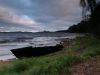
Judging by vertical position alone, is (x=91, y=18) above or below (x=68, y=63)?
above

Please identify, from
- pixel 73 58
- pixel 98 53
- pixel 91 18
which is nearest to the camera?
pixel 73 58

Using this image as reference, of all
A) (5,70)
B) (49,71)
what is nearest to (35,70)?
(49,71)

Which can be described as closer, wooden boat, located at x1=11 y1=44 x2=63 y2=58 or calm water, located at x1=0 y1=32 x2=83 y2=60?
wooden boat, located at x1=11 y1=44 x2=63 y2=58

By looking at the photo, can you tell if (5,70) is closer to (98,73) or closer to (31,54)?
(98,73)

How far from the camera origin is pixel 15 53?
20.3m

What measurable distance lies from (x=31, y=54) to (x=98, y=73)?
12.8m

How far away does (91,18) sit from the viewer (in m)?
30.9

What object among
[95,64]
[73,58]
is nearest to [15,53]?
[73,58]

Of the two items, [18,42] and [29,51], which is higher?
[29,51]

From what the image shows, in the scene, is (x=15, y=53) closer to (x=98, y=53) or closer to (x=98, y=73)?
(x=98, y=53)

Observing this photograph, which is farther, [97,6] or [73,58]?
[97,6]

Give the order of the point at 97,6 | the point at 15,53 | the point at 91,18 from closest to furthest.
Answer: the point at 15,53, the point at 97,6, the point at 91,18

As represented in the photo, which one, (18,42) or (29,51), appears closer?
(29,51)

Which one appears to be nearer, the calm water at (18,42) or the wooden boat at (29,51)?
the wooden boat at (29,51)
